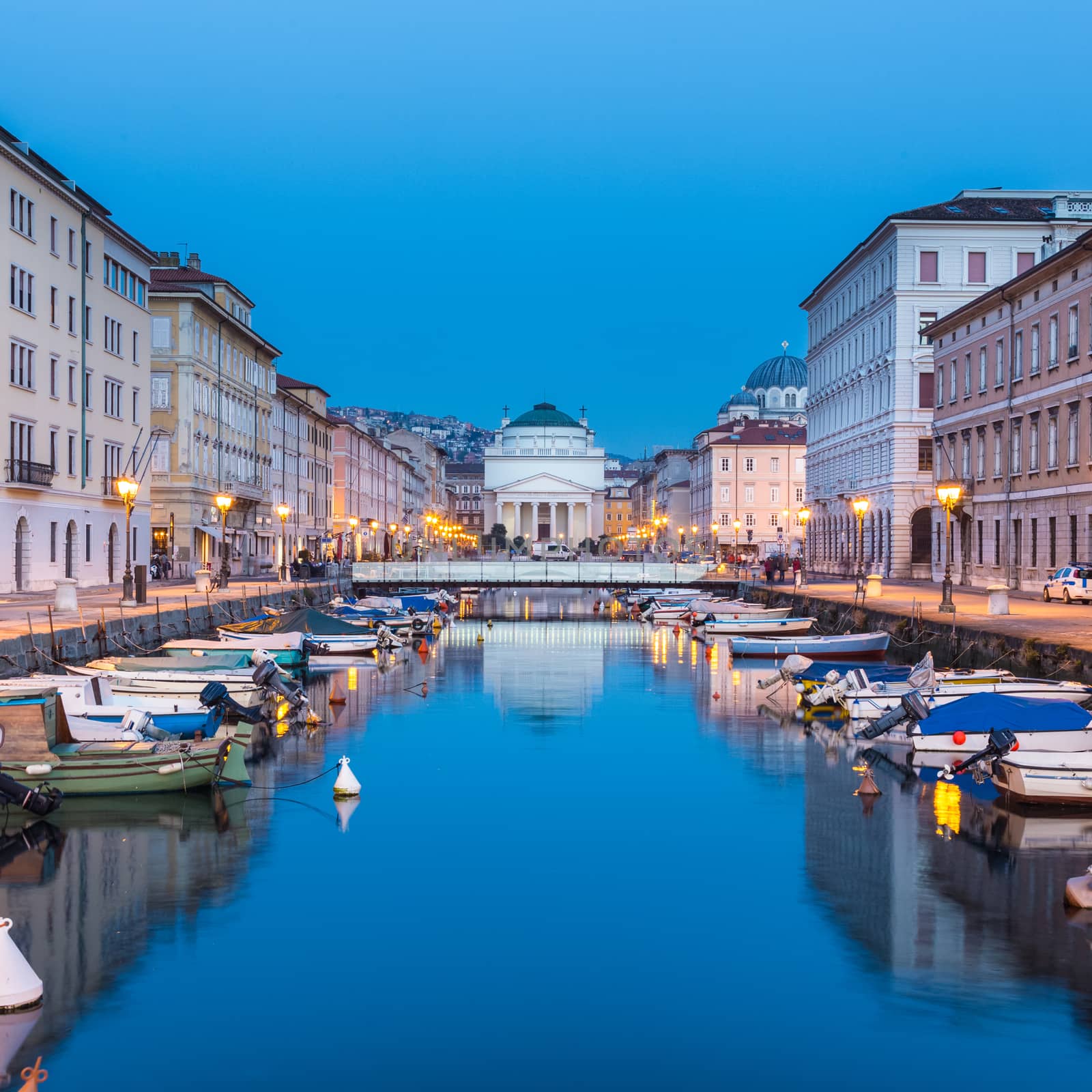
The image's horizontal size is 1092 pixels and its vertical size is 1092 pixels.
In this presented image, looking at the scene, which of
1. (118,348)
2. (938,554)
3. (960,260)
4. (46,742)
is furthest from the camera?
(960,260)

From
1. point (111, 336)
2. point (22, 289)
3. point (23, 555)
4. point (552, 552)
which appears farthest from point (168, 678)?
point (552, 552)

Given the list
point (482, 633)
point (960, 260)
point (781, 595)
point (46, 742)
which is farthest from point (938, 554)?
point (46, 742)

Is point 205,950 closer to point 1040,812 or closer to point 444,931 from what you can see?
point 444,931

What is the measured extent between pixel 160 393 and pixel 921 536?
43.0 metres

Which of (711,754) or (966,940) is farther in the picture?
(711,754)

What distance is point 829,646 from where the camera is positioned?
46.0 metres

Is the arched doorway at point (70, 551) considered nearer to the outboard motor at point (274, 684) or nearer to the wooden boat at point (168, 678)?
the wooden boat at point (168, 678)

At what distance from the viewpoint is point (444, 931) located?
15.8m

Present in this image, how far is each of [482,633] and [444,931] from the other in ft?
164

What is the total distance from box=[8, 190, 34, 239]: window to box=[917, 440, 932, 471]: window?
4933 cm

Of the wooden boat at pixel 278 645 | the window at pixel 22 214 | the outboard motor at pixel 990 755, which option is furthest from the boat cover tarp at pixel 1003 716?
the window at pixel 22 214

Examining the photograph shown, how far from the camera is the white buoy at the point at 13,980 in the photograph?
41.5 ft

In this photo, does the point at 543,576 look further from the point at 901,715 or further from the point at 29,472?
the point at 901,715

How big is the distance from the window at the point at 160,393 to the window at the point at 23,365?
71.1ft
